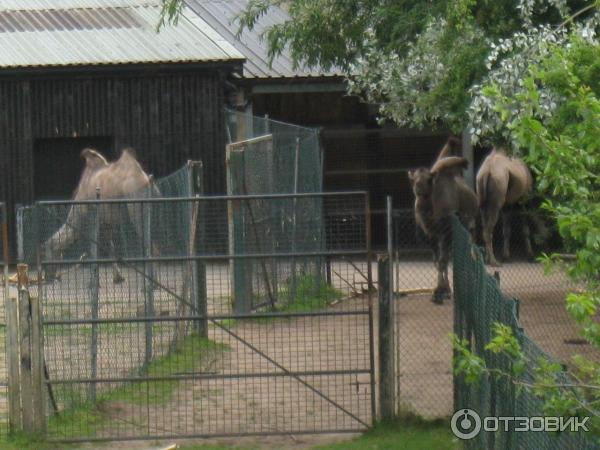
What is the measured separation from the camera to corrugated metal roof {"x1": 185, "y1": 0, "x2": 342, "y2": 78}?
21.6 m

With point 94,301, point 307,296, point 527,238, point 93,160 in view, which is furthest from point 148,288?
point 527,238

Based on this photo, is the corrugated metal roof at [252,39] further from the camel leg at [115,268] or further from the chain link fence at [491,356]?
the chain link fence at [491,356]

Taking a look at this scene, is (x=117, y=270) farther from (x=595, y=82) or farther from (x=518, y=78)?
(x=595, y=82)

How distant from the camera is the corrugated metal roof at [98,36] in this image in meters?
20.8

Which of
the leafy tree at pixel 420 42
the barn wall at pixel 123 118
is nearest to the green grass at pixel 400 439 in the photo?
the leafy tree at pixel 420 42

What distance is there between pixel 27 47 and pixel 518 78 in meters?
13.9

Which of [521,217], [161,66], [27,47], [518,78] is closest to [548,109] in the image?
[518,78]

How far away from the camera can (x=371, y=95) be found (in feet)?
48.4

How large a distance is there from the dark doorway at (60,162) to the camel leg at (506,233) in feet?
21.0

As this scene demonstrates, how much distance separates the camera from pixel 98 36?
21.9m

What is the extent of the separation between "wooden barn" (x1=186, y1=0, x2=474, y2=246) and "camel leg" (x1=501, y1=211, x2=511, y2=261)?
5.43 ft

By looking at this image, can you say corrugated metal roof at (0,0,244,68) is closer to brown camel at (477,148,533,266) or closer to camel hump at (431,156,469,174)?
brown camel at (477,148,533,266)

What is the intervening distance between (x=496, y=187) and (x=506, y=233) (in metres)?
1.45

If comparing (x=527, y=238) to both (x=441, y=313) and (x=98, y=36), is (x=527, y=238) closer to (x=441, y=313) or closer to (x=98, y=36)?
(x=441, y=313)
